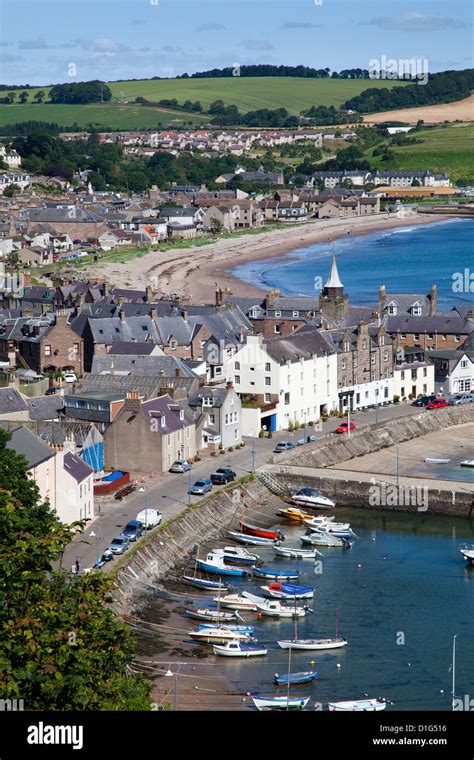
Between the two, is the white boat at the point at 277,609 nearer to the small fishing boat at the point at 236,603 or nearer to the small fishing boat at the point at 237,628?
the small fishing boat at the point at 236,603

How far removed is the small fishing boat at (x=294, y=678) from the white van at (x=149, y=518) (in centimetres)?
1163

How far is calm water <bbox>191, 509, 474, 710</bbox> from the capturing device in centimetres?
3528

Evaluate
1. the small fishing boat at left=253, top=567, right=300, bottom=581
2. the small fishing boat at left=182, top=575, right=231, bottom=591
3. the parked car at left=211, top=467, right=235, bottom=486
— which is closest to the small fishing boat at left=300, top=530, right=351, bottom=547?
the small fishing boat at left=253, top=567, right=300, bottom=581

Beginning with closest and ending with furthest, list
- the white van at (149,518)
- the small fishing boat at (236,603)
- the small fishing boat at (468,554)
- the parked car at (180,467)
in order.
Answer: the small fishing boat at (236,603)
the white van at (149,518)
the small fishing boat at (468,554)
the parked car at (180,467)

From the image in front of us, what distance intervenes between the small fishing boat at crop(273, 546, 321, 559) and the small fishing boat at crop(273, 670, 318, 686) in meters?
11.1

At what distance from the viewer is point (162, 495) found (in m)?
50.2

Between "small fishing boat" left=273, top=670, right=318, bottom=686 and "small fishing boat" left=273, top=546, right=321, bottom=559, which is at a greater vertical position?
"small fishing boat" left=273, top=670, right=318, bottom=686

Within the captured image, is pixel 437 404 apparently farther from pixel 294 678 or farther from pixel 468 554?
pixel 294 678

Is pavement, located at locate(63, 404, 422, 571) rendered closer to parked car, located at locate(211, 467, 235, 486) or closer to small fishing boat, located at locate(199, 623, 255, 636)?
parked car, located at locate(211, 467, 235, 486)

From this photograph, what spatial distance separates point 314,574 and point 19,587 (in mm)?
21346

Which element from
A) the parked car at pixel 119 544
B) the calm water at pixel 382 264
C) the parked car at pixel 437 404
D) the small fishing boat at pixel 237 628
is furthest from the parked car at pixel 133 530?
the calm water at pixel 382 264

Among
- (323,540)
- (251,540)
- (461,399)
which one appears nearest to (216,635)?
(251,540)

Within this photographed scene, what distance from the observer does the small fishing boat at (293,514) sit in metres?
51.0

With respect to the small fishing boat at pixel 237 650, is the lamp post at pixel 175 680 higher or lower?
→ higher
